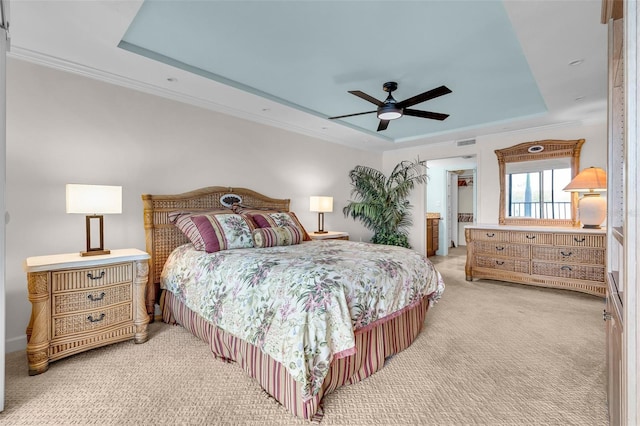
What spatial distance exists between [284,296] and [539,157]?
475 cm

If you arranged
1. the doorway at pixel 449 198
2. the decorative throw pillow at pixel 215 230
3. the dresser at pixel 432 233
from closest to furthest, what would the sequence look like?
the decorative throw pillow at pixel 215 230, the dresser at pixel 432 233, the doorway at pixel 449 198

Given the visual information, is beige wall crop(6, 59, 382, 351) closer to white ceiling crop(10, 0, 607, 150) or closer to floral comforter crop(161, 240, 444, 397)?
white ceiling crop(10, 0, 607, 150)

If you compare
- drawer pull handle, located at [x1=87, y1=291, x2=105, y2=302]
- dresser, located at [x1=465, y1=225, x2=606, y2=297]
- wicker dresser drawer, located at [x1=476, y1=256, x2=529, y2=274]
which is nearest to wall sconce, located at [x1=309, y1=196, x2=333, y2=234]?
dresser, located at [x1=465, y1=225, x2=606, y2=297]

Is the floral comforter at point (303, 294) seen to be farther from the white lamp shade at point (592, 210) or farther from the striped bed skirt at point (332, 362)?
the white lamp shade at point (592, 210)

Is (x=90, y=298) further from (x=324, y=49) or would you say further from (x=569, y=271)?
(x=569, y=271)

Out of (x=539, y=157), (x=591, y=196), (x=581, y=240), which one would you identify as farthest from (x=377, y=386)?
(x=539, y=157)

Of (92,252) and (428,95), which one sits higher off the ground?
(428,95)

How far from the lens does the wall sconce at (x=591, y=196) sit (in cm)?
380

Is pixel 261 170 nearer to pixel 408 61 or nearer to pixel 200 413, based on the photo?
pixel 408 61

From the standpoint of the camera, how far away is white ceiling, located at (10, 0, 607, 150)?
1.99 m

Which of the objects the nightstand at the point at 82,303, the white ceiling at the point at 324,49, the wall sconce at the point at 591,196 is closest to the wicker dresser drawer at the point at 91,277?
the nightstand at the point at 82,303

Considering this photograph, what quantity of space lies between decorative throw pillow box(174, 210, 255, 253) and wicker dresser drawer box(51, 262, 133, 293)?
0.59m

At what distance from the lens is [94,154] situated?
2.79m

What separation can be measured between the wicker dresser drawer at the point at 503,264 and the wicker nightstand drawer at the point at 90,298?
4560 mm
